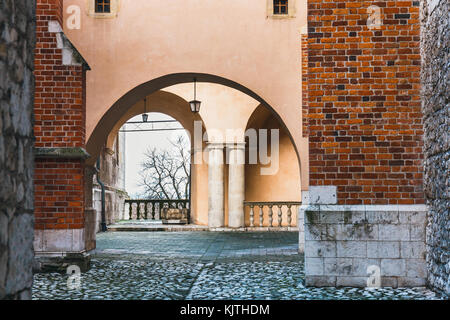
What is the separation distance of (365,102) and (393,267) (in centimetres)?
204

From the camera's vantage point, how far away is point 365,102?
7145 mm

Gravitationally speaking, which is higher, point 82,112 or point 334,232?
point 82,112

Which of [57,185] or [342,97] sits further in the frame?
[57,185]

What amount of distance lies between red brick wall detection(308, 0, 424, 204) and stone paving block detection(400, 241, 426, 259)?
502 mm

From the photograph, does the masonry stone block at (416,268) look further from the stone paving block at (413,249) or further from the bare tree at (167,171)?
the bare tree at (167,171)

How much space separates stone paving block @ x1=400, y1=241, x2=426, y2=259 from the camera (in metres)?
6.80

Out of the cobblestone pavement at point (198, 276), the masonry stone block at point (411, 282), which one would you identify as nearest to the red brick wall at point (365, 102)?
the masonry stone block at point (411, 282)

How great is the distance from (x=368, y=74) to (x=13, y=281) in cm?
544

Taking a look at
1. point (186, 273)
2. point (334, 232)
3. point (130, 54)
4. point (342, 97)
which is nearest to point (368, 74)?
point (342, 97)

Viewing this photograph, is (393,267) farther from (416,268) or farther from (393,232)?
(393,232)

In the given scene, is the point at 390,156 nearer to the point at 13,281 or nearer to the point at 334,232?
the point at 334,232

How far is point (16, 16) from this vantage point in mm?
2939

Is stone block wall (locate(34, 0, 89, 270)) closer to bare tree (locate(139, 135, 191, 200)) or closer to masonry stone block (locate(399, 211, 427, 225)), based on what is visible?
masonry stone block (locate(399, 211, 427, 225))

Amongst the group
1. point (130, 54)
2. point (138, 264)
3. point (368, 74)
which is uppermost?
point (130, 54)
